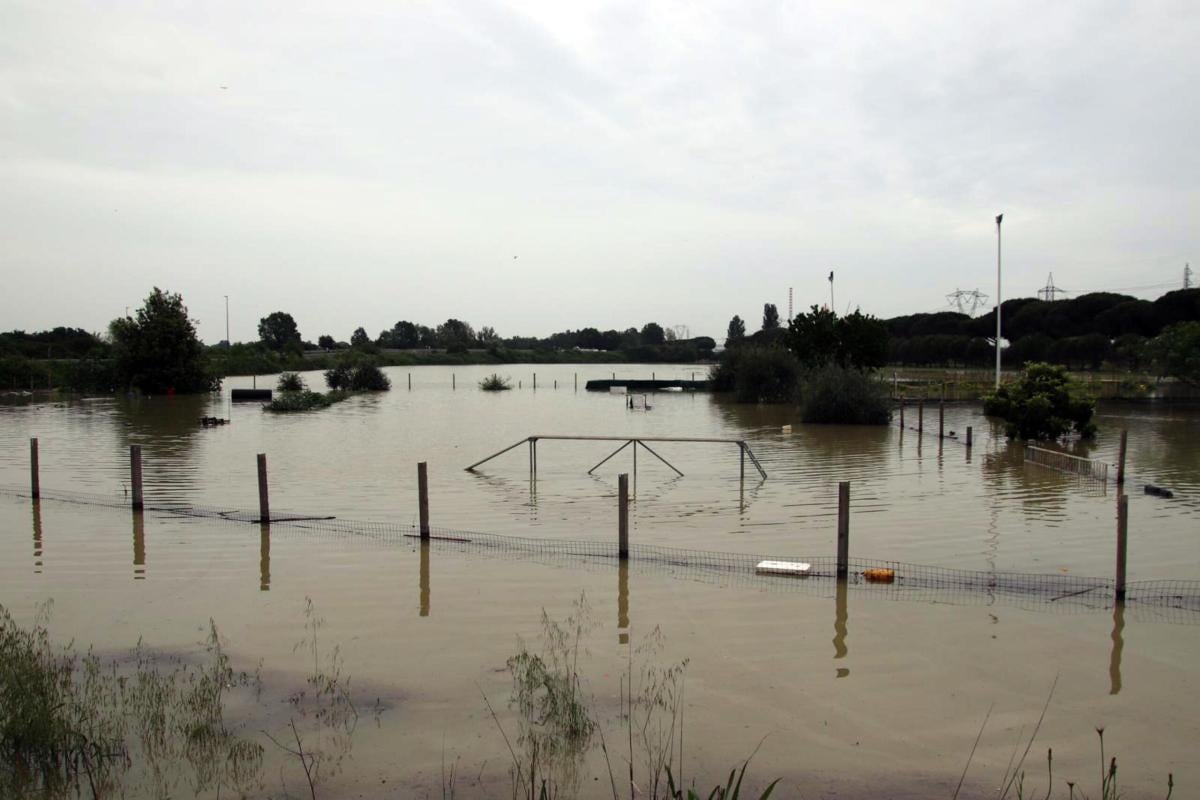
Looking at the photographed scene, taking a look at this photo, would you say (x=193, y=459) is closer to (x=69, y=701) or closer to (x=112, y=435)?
(x=112, y=435)

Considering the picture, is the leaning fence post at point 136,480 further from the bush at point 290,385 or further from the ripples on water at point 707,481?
the bush at point 290,385

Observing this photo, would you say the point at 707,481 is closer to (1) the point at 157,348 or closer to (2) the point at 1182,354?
(2) the point at 1182,354

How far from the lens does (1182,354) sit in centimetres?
4912

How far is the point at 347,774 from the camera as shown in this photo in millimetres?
6691

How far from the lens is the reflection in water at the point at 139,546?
40.9 ft

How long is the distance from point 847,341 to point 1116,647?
148 feet

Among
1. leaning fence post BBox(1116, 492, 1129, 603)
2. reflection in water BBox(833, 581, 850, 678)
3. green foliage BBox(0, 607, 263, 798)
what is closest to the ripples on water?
leaning fence post BBox(1116, 492, 1129, 603)

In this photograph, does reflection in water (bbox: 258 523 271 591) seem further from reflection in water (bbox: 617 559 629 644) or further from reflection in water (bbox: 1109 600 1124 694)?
reflection in water (bbox: 1109 600 1124 694)

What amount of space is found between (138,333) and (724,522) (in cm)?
5203

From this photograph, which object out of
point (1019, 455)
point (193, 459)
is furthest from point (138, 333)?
point (1019, 455)

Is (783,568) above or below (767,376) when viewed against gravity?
below

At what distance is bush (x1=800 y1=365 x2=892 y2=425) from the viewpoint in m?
37.9

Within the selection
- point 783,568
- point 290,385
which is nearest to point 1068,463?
point 783,568

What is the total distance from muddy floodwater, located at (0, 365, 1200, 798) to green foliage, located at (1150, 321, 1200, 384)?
29.1 meters
